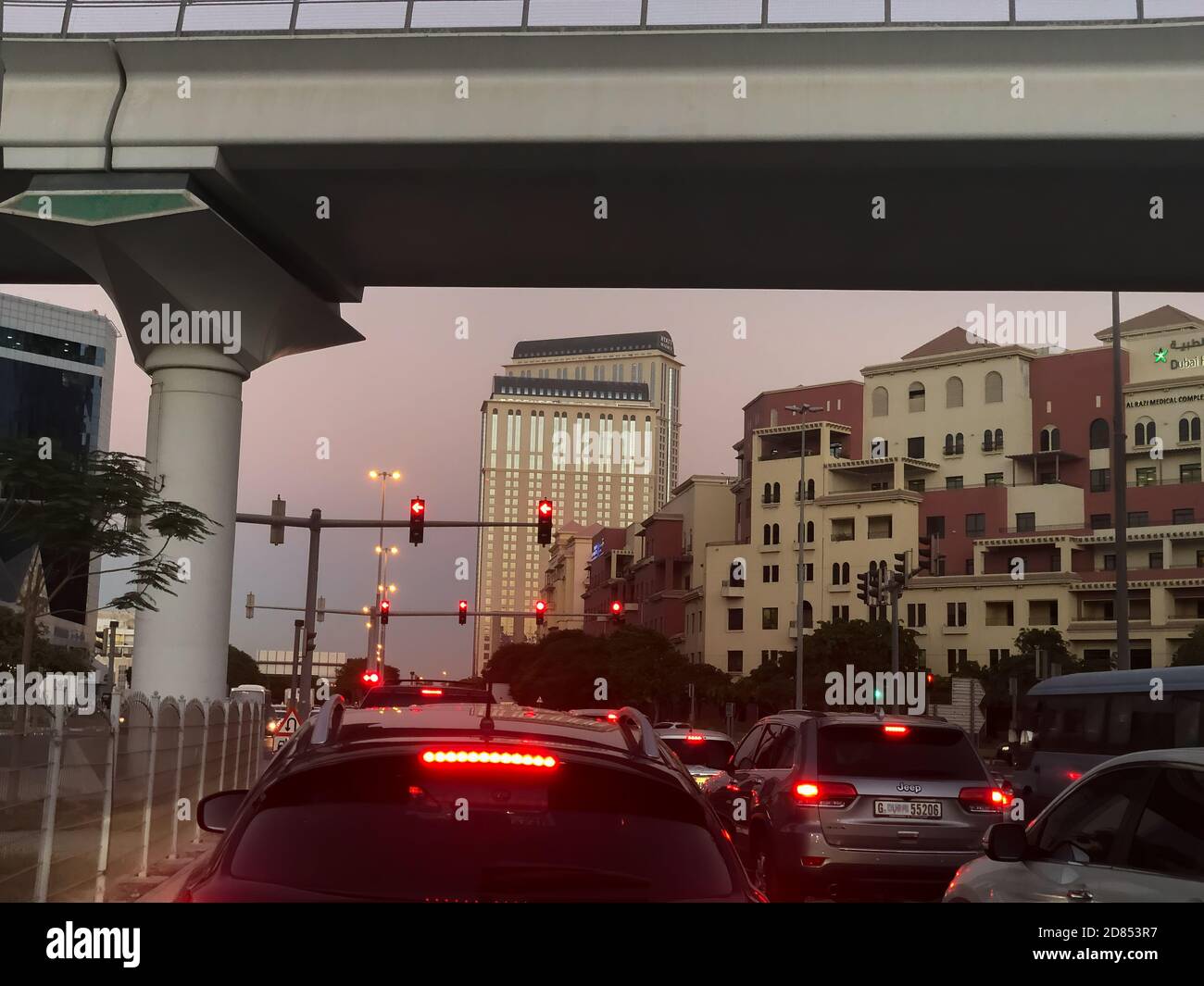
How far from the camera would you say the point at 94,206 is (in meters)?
23.8

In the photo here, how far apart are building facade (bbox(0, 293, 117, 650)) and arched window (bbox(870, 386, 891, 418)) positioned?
230ft

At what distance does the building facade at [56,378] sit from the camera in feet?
450

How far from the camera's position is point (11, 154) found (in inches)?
930

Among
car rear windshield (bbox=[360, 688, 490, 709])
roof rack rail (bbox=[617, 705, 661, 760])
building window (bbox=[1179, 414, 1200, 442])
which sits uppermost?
building window (bbox=[1179, 414, 1200, 442])

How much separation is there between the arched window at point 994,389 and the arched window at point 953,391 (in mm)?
1833

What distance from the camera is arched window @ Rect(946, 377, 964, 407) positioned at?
95125 mm

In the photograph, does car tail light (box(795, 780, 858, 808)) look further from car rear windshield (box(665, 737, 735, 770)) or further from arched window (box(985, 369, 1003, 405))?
arched window (box(985, 369, 1003, 405))

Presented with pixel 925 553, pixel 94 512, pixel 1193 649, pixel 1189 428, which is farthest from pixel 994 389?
pixel 94 512

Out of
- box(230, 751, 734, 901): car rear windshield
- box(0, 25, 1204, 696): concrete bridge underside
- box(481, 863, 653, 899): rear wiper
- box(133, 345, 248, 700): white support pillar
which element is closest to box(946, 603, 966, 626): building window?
box(0, 25, 1204, 696): concrete bridge underside

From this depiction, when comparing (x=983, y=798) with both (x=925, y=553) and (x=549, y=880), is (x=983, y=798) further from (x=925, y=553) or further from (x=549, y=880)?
(x=925, y=553)

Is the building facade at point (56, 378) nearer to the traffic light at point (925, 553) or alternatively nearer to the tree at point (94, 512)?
the traffic light at point (925, 553)

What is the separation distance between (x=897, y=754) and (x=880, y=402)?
86750 millimetres

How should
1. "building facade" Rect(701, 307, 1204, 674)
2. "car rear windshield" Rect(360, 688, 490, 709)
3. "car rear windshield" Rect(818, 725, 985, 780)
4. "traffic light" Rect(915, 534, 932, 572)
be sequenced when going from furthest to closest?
"building facade" Rect(701, 307, 1204, 674) → "traffic light" Rect(915, 534, 932, 572) → "car rear windshield" Rect(360, 688, 490, 709) → "car rear windshield" Rect(818, 725, 985, 780)
